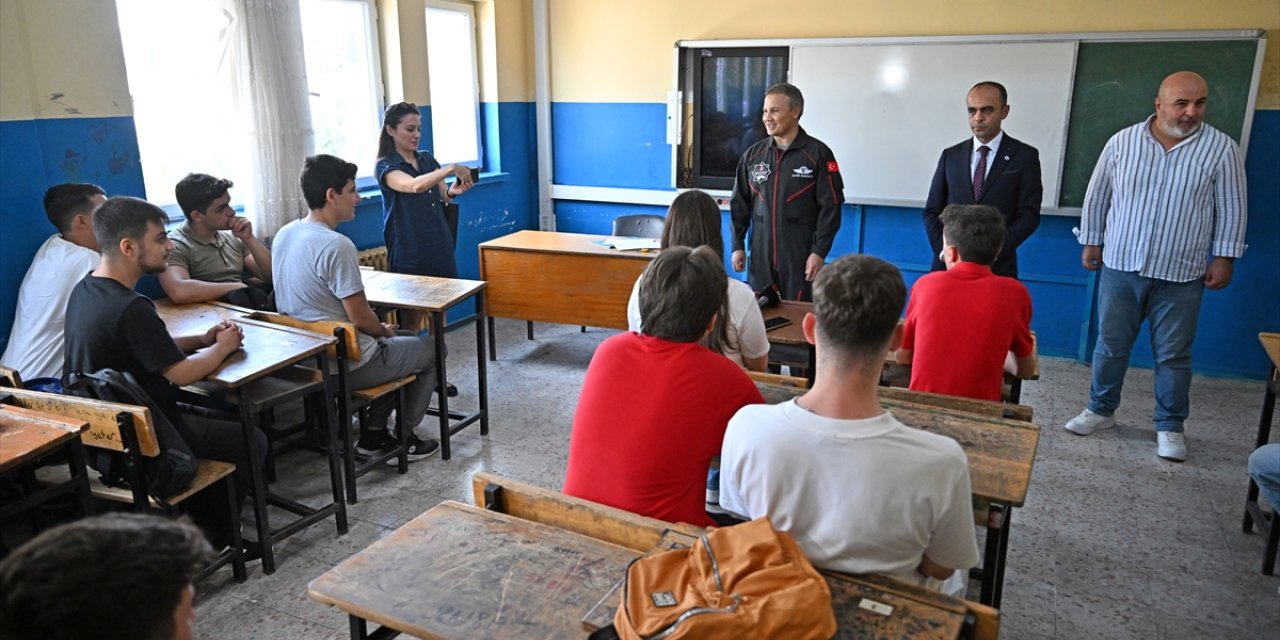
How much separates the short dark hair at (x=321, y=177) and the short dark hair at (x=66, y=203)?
794 mm

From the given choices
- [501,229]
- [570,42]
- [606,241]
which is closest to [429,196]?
[606,241]

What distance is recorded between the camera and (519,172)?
651cm

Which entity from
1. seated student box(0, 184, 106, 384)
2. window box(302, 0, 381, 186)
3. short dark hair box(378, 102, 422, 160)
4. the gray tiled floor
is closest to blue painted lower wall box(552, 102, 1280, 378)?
the gray tiled floor

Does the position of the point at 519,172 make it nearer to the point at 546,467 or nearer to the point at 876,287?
the point at 546,467

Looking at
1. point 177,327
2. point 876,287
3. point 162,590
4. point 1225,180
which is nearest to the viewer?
point 162,590

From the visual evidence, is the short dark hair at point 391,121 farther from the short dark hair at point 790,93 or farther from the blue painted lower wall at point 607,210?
the short dark hair at point 790,93

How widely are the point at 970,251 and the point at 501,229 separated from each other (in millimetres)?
4378

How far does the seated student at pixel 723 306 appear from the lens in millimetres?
2479

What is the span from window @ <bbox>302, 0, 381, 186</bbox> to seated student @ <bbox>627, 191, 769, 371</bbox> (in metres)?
2.85

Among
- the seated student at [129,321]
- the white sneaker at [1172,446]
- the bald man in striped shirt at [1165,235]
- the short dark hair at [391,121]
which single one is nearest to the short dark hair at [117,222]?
the seated student at [129,321]

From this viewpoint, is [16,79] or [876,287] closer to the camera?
[876,287]

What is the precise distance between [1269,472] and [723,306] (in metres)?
1.78

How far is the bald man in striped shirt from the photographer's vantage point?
3578 millimetres

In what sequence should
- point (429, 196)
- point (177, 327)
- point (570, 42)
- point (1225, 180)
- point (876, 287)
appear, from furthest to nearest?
point (570, 42)
point (429, 196)
point (1225, 180)
point (177, 327)
point (876, 287)
